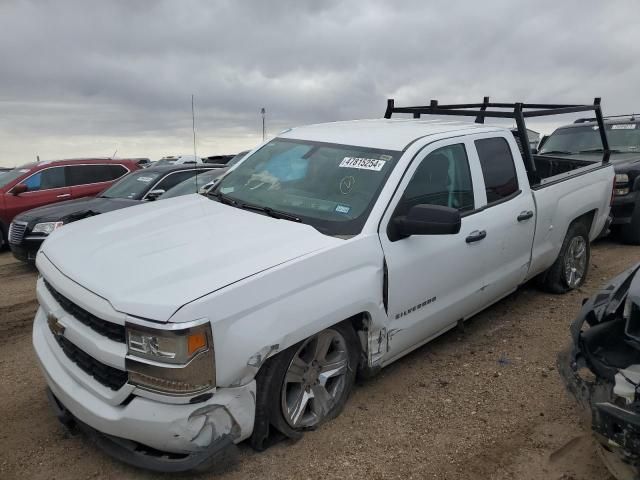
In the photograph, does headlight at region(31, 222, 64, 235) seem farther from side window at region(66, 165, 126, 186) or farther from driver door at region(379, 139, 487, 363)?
driver door at region(379, 139, 487, 363)

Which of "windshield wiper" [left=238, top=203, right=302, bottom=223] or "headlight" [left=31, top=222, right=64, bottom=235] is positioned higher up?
"windshield wiper" [left=238, top=203, right=302, bottom=223]

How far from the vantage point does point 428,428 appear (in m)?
3.24

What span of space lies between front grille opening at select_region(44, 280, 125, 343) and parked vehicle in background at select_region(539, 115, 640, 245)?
6.59m

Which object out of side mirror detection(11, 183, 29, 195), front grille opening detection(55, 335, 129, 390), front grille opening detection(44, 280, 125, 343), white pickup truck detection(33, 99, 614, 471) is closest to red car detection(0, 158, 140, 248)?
side mirror detection(11, 183, 29, 195)

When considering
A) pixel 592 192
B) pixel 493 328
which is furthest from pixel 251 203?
pixel 592 192

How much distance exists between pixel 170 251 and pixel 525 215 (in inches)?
116

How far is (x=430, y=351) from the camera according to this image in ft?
14.0

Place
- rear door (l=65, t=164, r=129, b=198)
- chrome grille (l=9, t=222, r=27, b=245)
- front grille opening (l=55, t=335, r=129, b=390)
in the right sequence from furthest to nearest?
rear door (l=65, t=164, r=129, b=198)
chrome grille (l=9, t=222, r=27, b=245)
front grille opening (l=55, t=335, r=129, b=390)

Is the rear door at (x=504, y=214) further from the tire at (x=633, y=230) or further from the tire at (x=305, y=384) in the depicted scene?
the tire at (x=633, y=230)

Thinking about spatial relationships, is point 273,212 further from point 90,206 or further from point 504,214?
point 90,206

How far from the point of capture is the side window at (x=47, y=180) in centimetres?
1034

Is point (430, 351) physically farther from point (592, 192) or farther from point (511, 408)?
point (592, 192)

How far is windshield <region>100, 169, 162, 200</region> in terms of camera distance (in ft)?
26.9

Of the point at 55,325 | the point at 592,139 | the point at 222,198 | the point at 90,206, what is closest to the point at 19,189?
the point at 90,206
